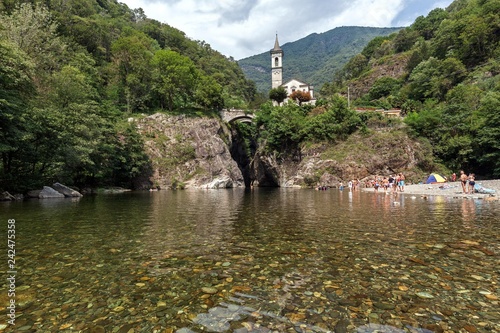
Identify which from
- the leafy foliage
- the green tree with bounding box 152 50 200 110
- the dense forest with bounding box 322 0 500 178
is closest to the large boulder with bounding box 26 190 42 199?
the green tree with bounding box 152 50 200 110

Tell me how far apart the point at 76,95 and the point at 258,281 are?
145 feet

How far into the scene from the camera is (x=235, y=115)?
255 feet

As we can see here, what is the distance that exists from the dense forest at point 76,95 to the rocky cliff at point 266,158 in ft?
14.9

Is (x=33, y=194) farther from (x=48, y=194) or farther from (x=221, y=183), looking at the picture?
(x=221, y=183)

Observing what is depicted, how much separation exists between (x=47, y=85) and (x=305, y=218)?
3895 cm

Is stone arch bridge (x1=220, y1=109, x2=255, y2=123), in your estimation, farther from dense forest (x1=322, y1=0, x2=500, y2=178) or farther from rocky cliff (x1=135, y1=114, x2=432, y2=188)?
dense forest (x1=322, y1=0, x2=500, y2=178)

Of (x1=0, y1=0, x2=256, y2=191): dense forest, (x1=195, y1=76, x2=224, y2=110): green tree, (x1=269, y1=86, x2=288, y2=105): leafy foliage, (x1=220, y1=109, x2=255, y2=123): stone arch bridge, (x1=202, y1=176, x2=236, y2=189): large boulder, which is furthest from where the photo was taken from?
(x1=269, y1=86, x2=288, y2=105): leafy foliage

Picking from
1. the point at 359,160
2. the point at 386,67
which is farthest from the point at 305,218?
the point at 386,67

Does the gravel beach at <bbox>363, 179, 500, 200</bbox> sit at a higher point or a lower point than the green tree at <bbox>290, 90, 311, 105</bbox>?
lower

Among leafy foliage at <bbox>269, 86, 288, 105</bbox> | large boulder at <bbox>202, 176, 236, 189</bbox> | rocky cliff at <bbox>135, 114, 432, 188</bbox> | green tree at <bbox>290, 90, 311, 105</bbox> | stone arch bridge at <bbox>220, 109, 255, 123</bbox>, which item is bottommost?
large boulder at <bbox>202, 176, 236, 189</bbox>

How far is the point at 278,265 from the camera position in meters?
6.47

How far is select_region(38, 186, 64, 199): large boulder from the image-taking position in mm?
28172

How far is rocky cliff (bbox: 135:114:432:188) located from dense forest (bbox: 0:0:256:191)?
454 centimetres

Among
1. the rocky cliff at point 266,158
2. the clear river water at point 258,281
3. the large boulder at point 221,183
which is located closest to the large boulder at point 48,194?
the clear river water at point 258,281
